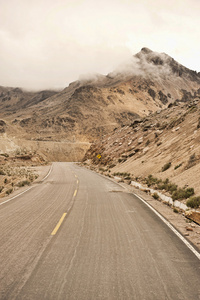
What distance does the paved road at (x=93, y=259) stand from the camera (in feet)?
12.0

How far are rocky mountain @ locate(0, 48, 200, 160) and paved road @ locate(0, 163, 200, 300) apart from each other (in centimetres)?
6831

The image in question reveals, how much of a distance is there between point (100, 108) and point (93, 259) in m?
102

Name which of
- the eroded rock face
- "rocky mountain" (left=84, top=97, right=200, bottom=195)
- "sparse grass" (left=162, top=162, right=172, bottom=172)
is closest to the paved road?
"rocky mountain" (left=84, top=97, right=200, bottom=195)

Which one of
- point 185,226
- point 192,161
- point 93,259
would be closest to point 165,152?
point 192,161

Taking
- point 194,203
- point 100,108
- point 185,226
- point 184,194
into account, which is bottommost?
point 185,226

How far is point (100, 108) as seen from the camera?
342 ft

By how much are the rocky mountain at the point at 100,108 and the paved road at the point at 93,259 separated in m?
68.3

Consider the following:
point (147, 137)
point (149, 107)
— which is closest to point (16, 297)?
point (147, 137)

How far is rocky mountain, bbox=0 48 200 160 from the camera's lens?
87188mm

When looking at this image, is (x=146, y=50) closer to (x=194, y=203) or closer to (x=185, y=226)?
(x=194, y=203)

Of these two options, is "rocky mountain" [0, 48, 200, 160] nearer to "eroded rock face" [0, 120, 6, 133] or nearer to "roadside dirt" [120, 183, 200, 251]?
"eroded rock face" [0, 120, 6, 133]

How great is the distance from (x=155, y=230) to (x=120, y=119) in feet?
312

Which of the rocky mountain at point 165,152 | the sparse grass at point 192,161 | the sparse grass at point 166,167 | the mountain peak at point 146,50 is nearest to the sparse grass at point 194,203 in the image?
the rocky mountain at point 165,152

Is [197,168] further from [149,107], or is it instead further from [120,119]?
[149,107]
